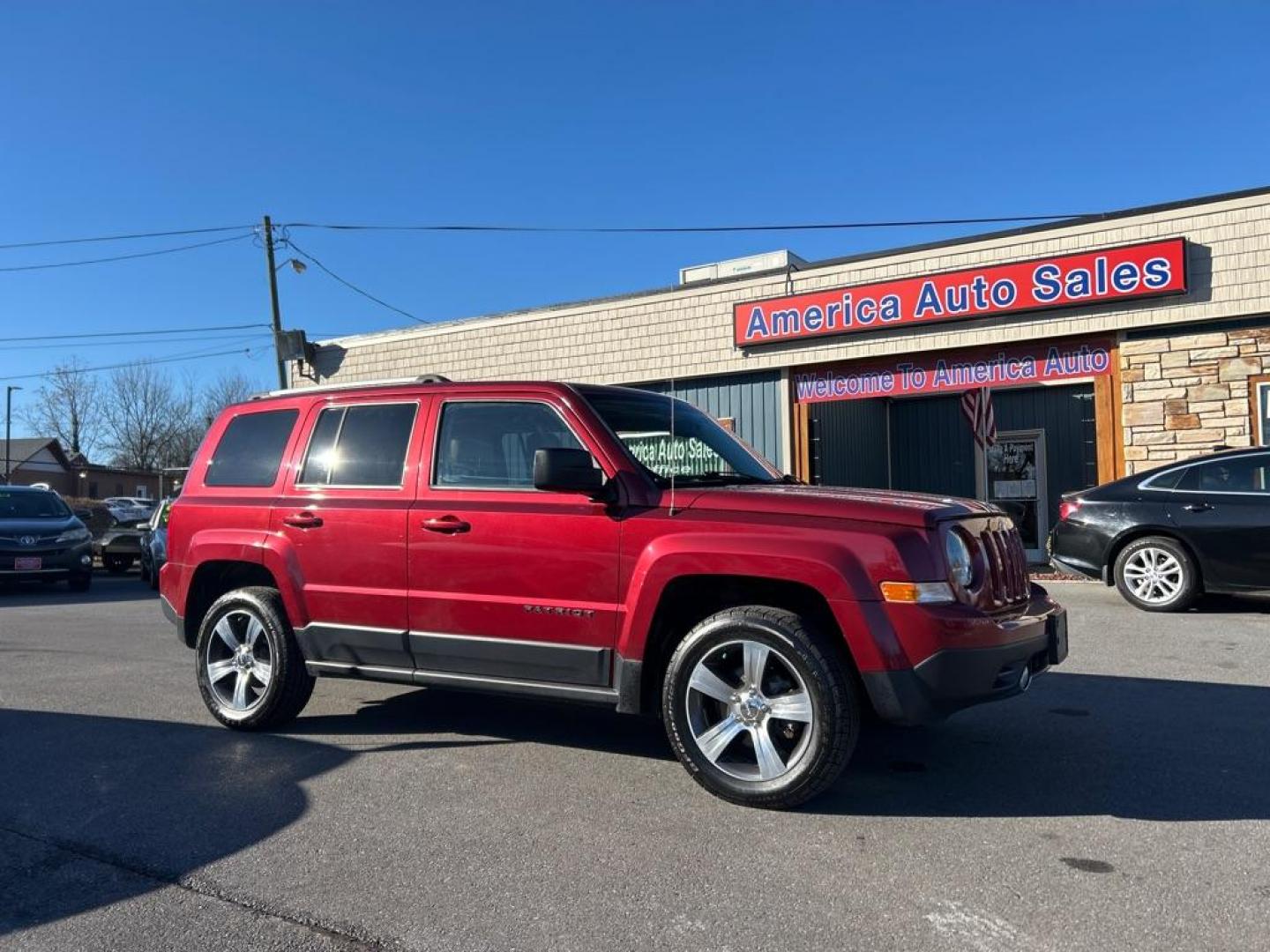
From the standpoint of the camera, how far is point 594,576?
441 centimetres

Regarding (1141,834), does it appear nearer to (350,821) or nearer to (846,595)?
(846,595)

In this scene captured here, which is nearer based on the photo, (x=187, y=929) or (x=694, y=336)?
(x=187, y=929)

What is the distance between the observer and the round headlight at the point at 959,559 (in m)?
4.01

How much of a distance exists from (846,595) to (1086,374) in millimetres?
10825

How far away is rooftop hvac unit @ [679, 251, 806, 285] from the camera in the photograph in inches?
645

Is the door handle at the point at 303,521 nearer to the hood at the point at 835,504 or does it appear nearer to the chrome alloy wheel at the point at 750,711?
the hood at the point at 835,504

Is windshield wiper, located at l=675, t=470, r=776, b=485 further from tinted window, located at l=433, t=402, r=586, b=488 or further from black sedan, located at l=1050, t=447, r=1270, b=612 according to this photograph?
black sedan, located at l=1050, t=447, r=1270, b=612

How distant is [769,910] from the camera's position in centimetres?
314

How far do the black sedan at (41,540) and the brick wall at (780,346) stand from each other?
6732mm

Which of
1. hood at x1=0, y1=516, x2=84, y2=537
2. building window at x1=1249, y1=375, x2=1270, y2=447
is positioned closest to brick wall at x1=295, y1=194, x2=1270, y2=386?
building window at x1=1249, y1=375, x2=1270, y2=447

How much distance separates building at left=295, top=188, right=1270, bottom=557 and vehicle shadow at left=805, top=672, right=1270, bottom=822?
296 inches

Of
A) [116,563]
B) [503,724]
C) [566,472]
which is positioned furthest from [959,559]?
[116,563]

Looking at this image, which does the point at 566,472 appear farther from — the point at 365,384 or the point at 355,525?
the point at 365,384

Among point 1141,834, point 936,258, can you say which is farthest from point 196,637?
point 936,258
